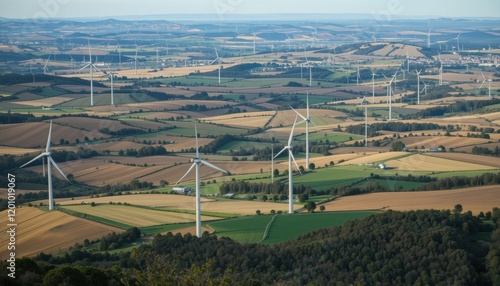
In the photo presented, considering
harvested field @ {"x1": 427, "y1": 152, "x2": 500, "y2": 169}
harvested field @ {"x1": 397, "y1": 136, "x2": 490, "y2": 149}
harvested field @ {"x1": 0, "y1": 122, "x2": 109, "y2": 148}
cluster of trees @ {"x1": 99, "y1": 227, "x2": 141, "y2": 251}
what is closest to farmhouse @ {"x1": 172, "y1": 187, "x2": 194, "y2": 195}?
cluster of trees @ {"x1": 99, "y1": 227, "x2": 141, "y2": 251}

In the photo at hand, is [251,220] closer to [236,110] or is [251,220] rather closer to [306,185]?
[306,185]

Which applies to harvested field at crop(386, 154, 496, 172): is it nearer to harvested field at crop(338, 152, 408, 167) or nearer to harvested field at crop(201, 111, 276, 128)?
harvested field at crop(338, 152, 408, 167)

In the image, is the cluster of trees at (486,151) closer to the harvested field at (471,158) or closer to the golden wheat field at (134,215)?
the harvested field at (471,158)

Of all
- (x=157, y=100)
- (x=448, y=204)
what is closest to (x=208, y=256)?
(x=448, y=204)

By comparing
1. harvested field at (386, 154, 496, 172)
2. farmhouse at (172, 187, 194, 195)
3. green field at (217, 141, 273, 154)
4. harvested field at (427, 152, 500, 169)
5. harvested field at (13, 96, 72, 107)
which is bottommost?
green field at (217, 141, 273, 154)

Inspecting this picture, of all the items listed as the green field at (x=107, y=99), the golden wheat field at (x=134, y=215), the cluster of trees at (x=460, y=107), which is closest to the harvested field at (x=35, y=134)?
the green field at (x=107, y=99)

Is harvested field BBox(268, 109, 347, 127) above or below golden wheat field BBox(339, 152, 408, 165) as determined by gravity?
below

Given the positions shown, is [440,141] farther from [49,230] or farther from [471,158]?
[49,230]
